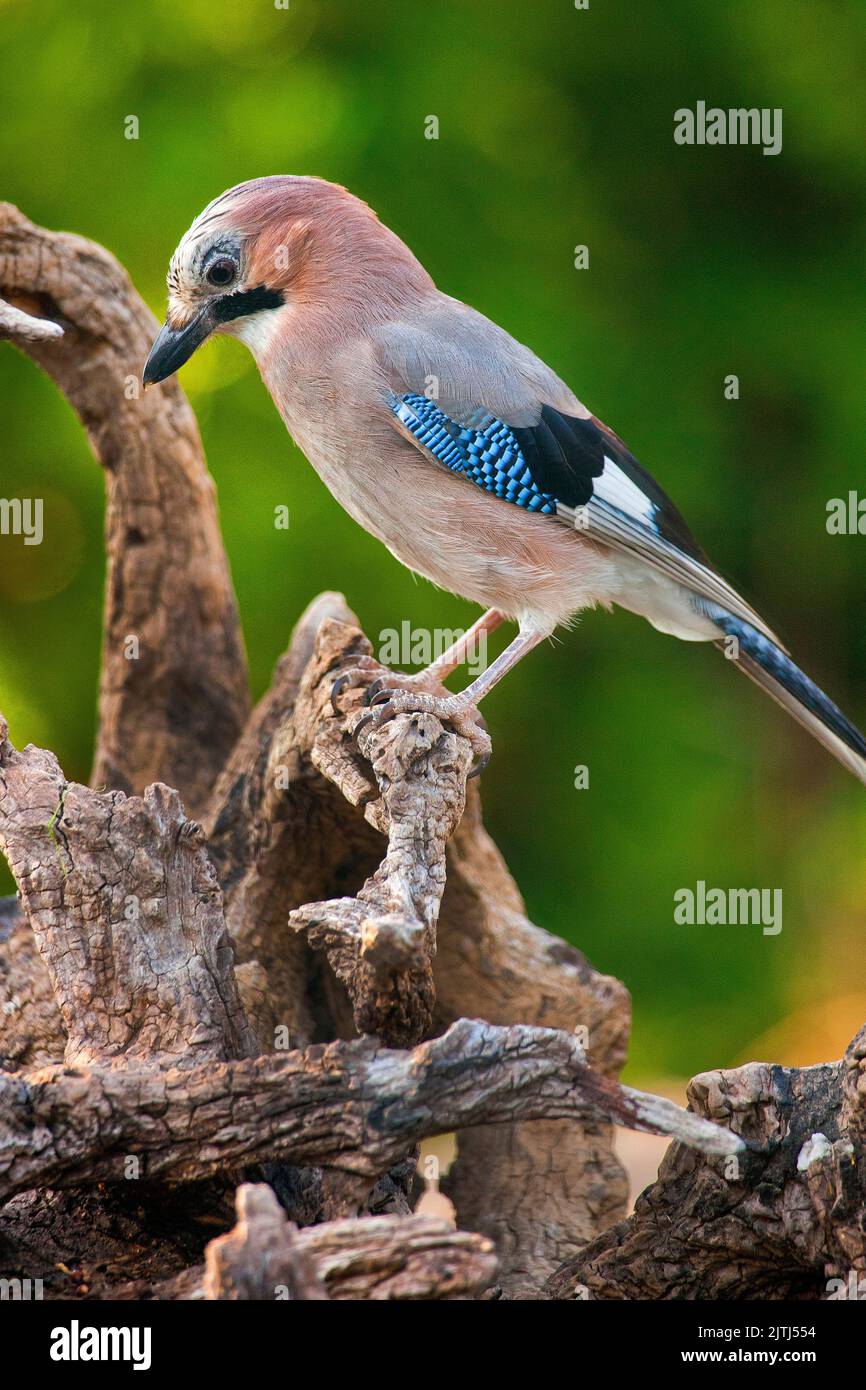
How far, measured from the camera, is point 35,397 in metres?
3.76

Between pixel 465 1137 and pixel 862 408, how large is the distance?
236cm

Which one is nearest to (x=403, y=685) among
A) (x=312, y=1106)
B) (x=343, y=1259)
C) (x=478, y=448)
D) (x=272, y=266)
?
(x=478, y=448)

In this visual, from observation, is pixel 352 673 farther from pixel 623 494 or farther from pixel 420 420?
pixel 623 494

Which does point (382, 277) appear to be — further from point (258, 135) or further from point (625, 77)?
point (625, 77)

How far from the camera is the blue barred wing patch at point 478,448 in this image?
243 cm

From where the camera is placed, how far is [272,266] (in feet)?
7.93

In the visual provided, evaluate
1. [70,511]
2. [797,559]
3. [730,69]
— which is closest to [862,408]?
[797,559]

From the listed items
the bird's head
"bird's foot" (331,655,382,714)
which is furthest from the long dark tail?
the bird's head

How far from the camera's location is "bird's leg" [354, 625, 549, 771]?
Result: 2320mm

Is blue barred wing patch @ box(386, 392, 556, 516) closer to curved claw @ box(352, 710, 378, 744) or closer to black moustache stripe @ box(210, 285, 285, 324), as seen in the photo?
black moustache stripe @ box(210, 285, 285, 324)

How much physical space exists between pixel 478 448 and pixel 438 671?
50 centimetres

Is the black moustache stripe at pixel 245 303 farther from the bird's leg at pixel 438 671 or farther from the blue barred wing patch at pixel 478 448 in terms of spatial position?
the bird's leg at pixel 438 671

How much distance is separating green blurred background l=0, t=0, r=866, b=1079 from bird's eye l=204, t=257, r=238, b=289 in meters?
1.33
